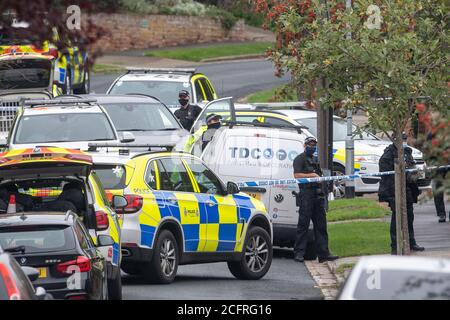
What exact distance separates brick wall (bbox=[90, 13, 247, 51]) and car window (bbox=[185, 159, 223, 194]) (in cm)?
3539

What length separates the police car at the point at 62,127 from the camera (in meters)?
20.8

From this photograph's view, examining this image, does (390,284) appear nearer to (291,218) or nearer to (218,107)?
(291,218)

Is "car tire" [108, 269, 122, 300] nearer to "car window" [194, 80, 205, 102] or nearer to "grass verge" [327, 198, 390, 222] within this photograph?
"grass verge" [327, 198, 390, 222]

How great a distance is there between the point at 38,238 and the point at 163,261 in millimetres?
4135

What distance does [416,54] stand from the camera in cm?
1708

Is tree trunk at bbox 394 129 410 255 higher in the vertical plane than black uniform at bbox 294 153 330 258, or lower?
higher

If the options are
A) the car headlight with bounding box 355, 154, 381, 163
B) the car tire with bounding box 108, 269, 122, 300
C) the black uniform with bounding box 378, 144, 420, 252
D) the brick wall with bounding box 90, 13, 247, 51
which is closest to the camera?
the car tire with bounding box 108, 269, 122, 300

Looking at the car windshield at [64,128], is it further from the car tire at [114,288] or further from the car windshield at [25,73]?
the car windshield at [25,73]

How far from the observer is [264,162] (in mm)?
20812

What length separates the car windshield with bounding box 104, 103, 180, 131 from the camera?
23.5m

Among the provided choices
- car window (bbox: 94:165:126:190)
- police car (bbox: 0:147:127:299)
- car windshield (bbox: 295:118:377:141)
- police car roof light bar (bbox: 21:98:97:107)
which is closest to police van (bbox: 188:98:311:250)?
police car roof light bar (bbox: 21:98:97:107)
